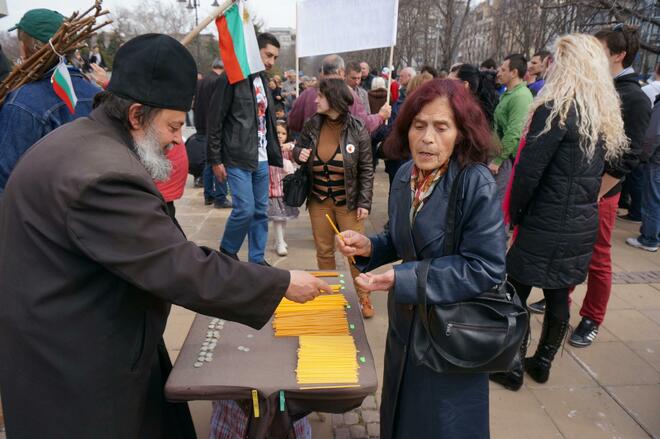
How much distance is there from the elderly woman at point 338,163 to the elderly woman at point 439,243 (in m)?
1.70

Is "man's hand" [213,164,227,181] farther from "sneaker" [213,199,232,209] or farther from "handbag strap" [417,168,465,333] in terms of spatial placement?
"handbag strap" [417,168,465,333]

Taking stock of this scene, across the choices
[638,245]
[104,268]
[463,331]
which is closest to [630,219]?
[638,245]

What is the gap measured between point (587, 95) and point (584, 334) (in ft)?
6.32

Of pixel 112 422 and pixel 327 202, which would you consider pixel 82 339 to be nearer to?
pixel 112 422

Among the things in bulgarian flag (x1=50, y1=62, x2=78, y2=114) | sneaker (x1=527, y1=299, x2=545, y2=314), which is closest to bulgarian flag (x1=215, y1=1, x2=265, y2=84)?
bulgarian flag (x1=50, y1=62, x2=78, y2=114)

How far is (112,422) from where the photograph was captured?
1.52 m

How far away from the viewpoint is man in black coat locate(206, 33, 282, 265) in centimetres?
418

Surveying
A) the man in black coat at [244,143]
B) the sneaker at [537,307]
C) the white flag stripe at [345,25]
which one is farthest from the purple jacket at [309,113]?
the sneaker at [537,307]

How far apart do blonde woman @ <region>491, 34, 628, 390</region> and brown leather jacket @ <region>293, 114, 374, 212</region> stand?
50.1 inches

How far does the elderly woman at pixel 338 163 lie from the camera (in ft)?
11.9

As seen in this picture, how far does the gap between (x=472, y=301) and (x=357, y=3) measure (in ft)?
12.2

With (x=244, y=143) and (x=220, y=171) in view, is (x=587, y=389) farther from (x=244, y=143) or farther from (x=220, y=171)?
(x=220, y=171)

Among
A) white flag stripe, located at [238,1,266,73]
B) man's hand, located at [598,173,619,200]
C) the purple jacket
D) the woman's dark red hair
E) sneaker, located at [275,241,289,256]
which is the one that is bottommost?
sneaker, located at [275,241,289,256]

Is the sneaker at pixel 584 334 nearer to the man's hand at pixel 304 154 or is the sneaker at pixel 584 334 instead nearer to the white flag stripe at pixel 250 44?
the man's hand at pixel 304 154
